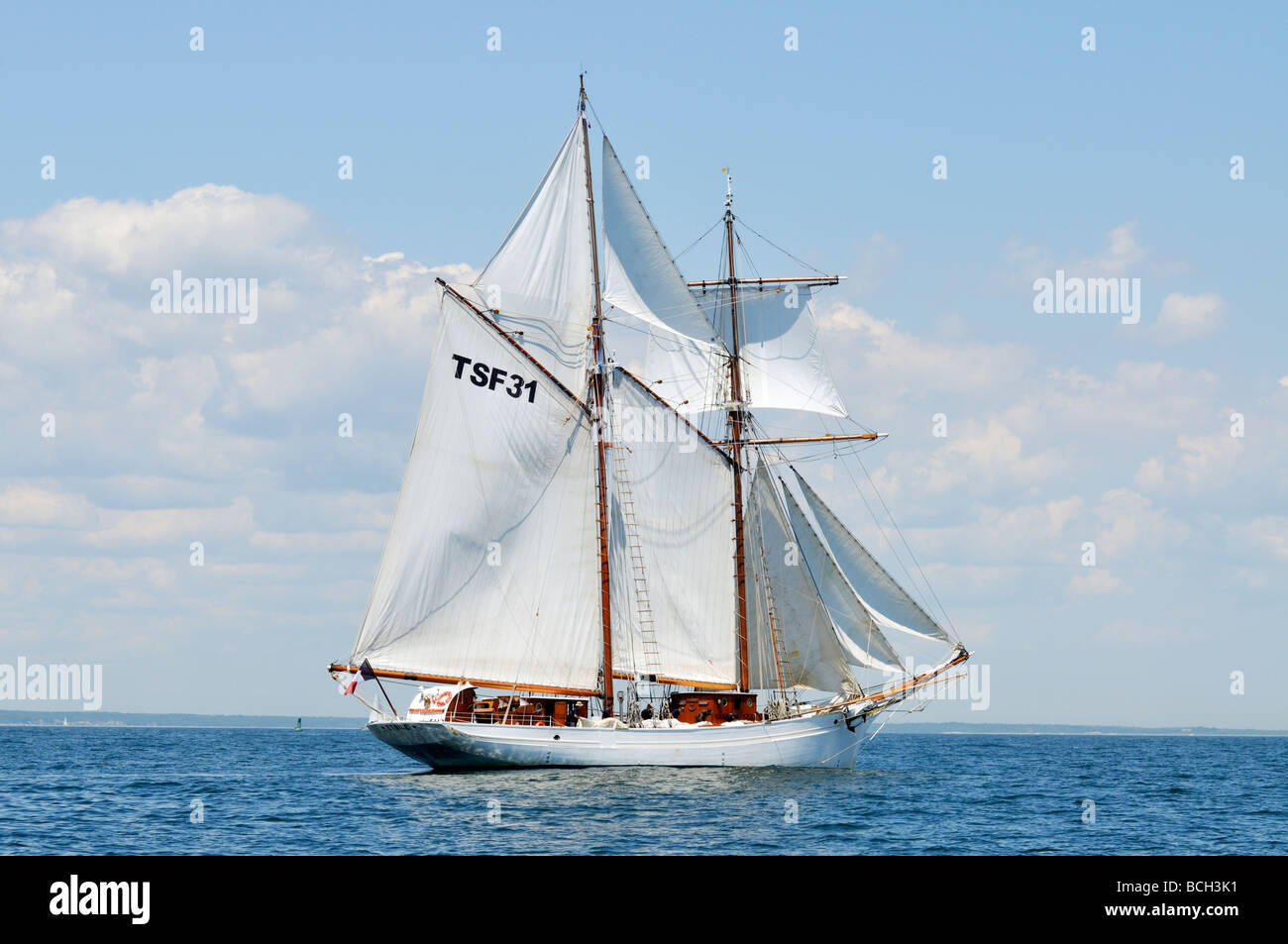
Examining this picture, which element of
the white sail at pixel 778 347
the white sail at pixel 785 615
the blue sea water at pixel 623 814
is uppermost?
the white sail at pixel 778 347

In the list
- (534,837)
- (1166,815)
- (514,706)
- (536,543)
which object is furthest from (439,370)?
(1166,815)

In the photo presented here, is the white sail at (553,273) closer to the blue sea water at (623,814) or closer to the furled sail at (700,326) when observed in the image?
the furled sail at (700,326)

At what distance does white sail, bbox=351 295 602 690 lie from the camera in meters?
60.1

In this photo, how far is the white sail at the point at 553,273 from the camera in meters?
63.0

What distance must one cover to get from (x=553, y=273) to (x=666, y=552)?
566 inches

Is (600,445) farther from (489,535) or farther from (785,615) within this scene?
(785,615)

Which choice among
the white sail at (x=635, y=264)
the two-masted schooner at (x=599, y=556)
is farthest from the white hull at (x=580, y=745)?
the white sail at (x=635, y=264)

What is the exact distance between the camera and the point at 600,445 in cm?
6525

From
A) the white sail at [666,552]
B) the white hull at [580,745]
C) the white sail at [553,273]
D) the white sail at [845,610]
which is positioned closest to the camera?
the white hull at [580,745]

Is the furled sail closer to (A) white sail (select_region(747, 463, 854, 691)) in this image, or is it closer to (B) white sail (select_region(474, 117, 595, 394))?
(B) white sail (select_region(474, 117, 595, 394))

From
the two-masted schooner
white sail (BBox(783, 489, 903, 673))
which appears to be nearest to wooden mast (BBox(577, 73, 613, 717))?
the two-masted schooner

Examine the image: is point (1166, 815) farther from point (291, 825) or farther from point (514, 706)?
point (291, 825)

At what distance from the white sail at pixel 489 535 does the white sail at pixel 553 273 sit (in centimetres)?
166

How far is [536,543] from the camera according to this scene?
206 feet
